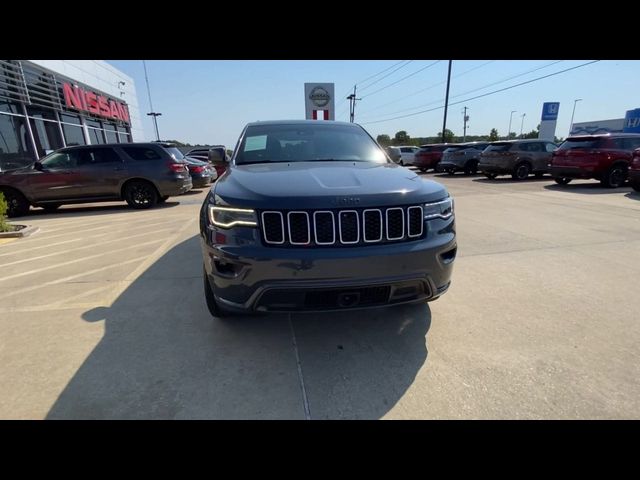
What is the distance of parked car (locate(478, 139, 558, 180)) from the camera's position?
1368cm

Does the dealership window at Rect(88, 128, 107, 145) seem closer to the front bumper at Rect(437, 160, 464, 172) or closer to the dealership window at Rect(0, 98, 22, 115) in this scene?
the dealership window at Rect(0, 98, 22, 115)

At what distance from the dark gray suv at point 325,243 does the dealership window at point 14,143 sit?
14.7 metres

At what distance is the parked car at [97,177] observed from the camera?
8320 millimetres

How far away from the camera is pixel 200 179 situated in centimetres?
1241

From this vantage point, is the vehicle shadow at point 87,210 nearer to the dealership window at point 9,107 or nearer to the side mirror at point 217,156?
the dealership window at point 9,107

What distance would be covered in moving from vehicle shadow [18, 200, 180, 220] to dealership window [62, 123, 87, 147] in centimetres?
868

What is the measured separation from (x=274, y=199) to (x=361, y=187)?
1.93 feet

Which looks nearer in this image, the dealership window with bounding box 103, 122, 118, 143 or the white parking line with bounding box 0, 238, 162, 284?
the white parking line with bounding box 0, 238, 162, 284

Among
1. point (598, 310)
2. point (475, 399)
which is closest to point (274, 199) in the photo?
point (475, 399)

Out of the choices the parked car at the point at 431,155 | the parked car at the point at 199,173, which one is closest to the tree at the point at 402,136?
the parked car at the point at 431,155

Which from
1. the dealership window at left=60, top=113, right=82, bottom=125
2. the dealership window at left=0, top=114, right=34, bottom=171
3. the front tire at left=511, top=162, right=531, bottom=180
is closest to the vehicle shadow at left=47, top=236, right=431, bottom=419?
the front tire at left=511, top=162, right=531, bottom=180
